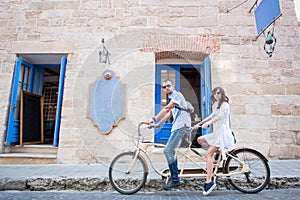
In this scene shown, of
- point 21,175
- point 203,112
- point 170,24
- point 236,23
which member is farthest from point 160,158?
point 236,23

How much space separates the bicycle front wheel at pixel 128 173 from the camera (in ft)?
8.82

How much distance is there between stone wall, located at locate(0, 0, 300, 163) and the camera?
4273 millimetres

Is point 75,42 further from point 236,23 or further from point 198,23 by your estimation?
point 236,23

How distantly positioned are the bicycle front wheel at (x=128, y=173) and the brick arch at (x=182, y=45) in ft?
8.94

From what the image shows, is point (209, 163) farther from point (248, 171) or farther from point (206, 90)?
point (206, 90)

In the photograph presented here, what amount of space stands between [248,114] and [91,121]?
11.3 ft

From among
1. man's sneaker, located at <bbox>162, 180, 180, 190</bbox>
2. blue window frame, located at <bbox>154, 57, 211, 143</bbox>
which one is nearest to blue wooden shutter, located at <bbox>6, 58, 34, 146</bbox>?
blue window frame, located at <bbox>154, 57, 211, 143</bbox>

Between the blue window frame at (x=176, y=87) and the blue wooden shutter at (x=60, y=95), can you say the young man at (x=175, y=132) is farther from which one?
the blue wooden shutter at (x=60, y=95)

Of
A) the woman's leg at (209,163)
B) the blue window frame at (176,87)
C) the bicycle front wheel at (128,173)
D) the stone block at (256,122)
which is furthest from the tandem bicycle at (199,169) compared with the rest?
the blue window frame at (176,87)

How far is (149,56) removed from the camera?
4594 millimetres

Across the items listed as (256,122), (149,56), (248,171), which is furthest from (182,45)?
(248,171)

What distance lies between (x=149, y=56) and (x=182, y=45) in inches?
31.4

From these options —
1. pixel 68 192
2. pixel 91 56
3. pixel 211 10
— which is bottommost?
pixel 68 192

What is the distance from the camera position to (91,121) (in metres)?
4.36
